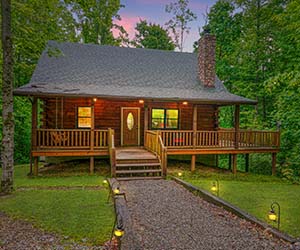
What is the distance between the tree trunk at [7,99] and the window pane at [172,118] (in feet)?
28.0

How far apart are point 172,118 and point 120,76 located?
12.2ft

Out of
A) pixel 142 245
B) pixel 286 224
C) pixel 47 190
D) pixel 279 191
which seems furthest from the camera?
pixel 279 191

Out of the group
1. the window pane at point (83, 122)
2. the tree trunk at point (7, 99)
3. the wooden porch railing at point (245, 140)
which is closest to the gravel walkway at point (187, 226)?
the tree trunk at point (7, 99)

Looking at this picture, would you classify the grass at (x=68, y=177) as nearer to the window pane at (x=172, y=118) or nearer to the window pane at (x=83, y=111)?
the window pane at (x=83, y=111)

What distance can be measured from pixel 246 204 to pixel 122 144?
8.34 metres

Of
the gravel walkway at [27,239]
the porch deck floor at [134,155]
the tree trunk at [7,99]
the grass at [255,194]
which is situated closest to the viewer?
the gravel walkway at [27,239]

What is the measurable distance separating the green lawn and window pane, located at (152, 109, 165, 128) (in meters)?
5.86

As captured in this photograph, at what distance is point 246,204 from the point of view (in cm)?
720

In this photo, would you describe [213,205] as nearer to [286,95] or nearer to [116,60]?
[286,95]

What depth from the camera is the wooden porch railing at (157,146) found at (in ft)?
35.1

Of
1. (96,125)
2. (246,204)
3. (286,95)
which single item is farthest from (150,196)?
(286,95)

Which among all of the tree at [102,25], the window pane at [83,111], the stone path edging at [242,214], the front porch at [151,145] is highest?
the tree at [102,25]

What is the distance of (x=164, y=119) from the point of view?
1478 centimetres

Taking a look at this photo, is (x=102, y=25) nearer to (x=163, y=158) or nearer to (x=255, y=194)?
(x=163, y=158)
